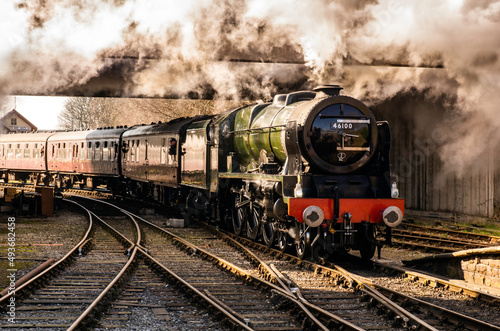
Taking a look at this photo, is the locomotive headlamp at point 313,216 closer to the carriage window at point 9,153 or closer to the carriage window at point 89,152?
the carriage window at point 89,152

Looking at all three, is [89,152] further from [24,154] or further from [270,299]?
[270,299]

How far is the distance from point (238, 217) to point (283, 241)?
2568 millimetres

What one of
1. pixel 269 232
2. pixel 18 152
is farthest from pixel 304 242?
pixel 18 152

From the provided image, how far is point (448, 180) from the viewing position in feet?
54.3

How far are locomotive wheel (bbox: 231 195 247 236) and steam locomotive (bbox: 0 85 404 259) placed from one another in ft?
0.07

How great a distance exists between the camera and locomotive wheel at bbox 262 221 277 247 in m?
10.9

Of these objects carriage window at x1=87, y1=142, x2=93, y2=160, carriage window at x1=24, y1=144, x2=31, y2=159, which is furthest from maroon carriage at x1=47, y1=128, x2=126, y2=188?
carriage window at x1=24, y1=144, x2=31, y2=159

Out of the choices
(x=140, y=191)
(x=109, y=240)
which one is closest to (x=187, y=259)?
(x=109, y=240)

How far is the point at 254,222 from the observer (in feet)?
39.7

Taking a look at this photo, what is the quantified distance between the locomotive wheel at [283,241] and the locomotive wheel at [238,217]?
1.67 m

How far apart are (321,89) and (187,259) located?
3.67m

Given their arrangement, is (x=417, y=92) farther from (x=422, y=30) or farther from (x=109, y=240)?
(x=109, y=240)

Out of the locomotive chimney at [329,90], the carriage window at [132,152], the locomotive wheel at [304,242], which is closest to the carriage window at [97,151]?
the carriage window at [132,152]

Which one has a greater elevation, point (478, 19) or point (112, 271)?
point (478, 19)
